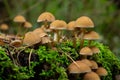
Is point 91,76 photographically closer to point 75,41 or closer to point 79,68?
point 79,68

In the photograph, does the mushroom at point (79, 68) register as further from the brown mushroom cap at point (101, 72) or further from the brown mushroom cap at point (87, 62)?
the brown mushroom cap at point (101, 72)

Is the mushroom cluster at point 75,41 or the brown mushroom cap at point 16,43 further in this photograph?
the brown mushroom cap at point 16,43

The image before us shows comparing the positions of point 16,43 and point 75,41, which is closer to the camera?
point 16,43

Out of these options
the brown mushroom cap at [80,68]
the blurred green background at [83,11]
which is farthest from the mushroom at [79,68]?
the blurred green background at [83,11]

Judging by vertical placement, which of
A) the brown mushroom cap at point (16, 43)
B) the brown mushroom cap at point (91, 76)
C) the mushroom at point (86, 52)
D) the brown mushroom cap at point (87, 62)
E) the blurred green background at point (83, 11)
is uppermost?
the blurred green background at point (83, 11)

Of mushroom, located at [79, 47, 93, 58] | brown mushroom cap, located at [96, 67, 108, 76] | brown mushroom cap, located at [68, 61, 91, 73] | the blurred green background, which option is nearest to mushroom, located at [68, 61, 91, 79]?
brown mushroom cap, located at [68, 61, 91, 73]

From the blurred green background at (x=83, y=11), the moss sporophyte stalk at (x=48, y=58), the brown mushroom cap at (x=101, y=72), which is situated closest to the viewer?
the moss sporophyte stalk at (x=48, y=58)

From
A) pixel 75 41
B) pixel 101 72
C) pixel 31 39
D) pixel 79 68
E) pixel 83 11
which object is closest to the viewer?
pixel 79 68

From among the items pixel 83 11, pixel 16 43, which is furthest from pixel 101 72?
pixel 83 11
